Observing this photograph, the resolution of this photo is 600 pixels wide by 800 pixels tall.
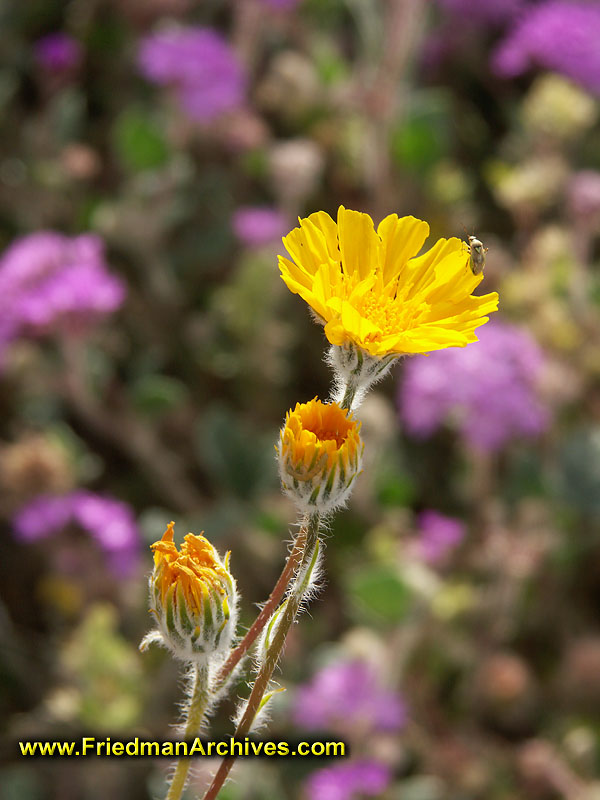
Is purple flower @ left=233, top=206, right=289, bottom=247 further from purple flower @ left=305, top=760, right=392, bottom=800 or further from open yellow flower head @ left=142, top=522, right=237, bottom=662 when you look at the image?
open yellow flower head @ left=142, top=522, right=237, bottom=662

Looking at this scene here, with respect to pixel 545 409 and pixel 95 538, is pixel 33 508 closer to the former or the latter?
pixel 95 538

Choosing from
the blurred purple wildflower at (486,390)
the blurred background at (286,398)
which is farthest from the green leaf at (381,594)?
the blurred purple wildflower at (486,390)

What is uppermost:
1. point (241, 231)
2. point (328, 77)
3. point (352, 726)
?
point (328, 77)

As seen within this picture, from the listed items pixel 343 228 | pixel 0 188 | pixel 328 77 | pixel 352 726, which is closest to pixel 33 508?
pixel 352 726

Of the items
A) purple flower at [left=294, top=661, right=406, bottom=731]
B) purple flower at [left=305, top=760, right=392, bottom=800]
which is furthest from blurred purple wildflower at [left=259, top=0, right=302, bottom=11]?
purple flower at [left=305, top=760, right=392, bottom=800]

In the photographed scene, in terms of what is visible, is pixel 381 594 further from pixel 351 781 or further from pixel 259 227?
pixel 259 227

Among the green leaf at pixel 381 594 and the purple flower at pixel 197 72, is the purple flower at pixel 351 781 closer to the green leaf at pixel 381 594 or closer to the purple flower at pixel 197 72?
the green leaf at pixel 381 594

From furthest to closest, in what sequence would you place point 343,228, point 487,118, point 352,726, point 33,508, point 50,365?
point 487,118
point 50,365
point 33,508
point 352,726
point 343,228
